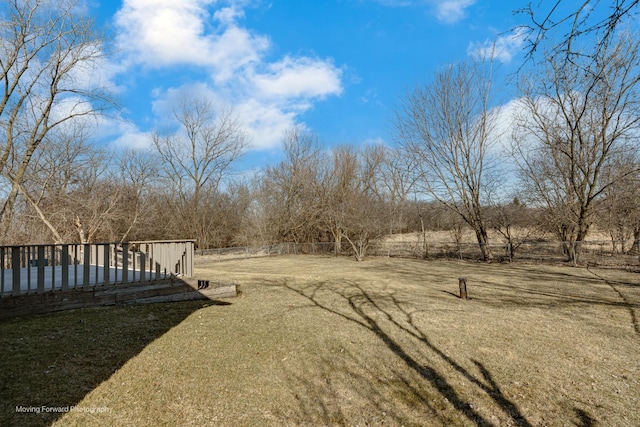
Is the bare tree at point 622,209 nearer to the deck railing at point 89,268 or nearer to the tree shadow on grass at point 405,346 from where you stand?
the tree shadow on grass at point 405,346

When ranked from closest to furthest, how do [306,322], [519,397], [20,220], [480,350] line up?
[519,397] < [480,350] < [306,322] < [20,220]

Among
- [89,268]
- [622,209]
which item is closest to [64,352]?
[89,268]

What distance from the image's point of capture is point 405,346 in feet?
15.4

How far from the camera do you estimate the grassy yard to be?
9.75ft

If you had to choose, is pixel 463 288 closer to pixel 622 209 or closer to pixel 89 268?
pixel 89 268

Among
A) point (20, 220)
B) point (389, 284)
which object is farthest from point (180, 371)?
point (20, 220)

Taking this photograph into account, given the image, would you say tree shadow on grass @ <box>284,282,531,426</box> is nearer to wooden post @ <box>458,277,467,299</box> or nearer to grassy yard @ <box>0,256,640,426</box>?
grassy yard @ <box>0,256,640,426</box>

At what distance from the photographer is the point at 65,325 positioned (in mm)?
5012

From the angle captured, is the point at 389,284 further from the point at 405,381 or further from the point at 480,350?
the point at 405,381

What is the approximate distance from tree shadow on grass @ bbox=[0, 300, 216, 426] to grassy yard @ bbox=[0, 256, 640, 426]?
2 cm

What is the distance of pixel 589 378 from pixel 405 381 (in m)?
2.08

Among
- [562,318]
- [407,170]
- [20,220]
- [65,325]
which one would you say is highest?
[407,170]

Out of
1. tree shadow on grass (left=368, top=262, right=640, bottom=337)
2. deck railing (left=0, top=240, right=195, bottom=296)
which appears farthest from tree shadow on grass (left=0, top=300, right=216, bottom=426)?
tree shadow on grass (left=368, top=262, right=640, bottom=337)

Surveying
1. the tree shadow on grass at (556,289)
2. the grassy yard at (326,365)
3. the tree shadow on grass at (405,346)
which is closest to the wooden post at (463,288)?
the tree shadow on grass at (556,289)
